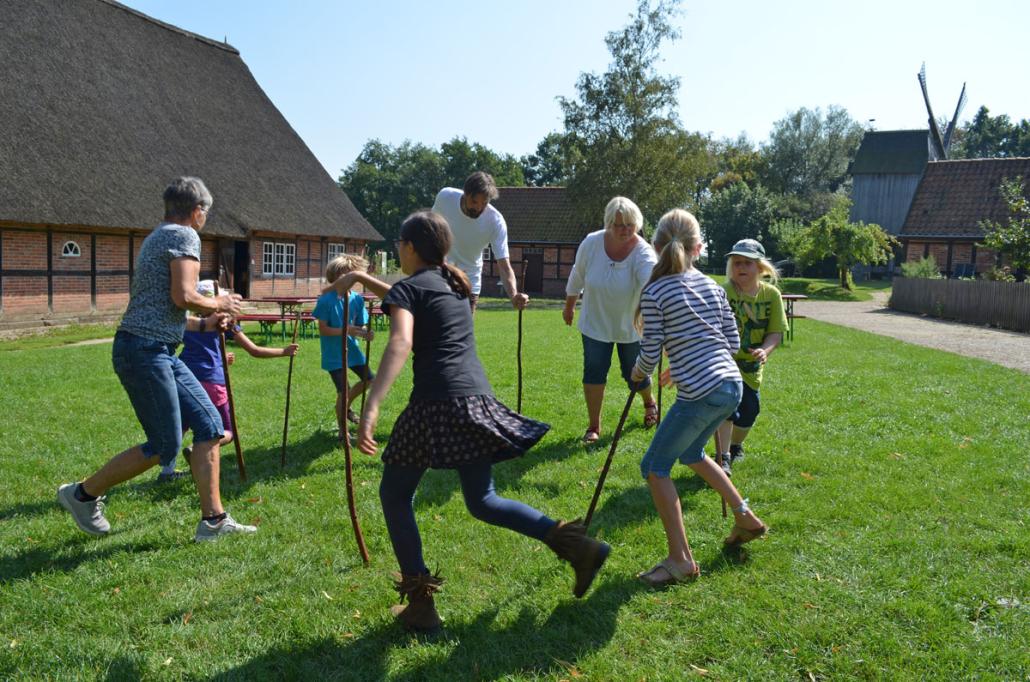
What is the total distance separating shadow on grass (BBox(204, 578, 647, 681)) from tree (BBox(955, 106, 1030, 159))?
92482 mm

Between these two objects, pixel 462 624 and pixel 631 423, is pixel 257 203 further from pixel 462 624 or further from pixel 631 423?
pixel 462 624

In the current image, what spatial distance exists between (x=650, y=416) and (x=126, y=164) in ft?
63.4

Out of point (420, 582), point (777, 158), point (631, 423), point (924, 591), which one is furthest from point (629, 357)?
point (777, 158)

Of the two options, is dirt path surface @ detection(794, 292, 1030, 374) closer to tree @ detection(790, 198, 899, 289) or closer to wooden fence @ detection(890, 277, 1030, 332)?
wooden fence @ detection(890, 277, 1030, 332)

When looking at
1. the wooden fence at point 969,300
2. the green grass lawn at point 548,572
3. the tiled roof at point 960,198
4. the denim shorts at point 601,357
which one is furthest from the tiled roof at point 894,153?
the denim shorts at point 601,357

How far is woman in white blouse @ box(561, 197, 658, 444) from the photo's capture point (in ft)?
20.8

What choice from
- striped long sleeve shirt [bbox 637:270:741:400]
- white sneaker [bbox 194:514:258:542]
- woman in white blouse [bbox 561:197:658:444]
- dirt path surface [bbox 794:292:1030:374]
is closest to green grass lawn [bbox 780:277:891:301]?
dirt path surface [bbox 794:292:1030:374]

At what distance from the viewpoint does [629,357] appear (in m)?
6.80

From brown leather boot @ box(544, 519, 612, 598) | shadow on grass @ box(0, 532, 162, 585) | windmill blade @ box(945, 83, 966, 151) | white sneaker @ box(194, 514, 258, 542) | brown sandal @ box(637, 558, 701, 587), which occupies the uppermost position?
windmill blade @ box(945, 83, 966, 151)

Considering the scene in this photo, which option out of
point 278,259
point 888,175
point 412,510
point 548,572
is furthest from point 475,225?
point 888,175

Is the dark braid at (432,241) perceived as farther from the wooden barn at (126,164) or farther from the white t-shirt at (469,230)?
the wooden barn at (126,164)

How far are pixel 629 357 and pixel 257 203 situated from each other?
21570 millimetres

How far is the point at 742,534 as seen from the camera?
426cm

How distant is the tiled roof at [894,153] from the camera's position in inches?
1900
